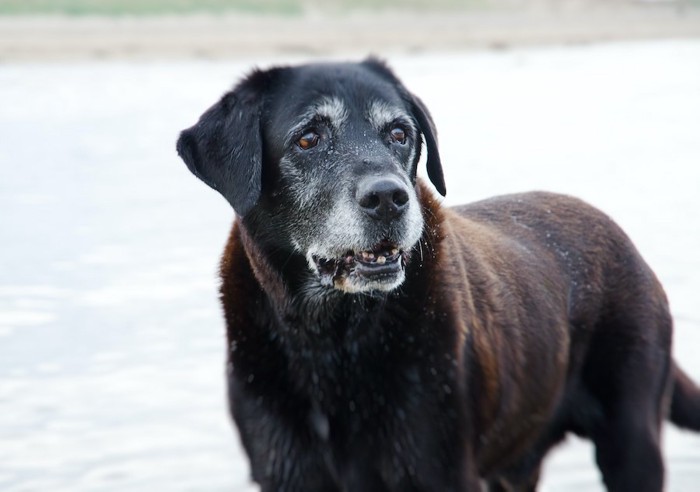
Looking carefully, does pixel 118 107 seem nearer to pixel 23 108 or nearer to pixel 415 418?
pixel 23 108

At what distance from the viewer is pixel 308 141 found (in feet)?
13.6

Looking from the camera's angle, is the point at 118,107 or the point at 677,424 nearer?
the point at 677,424

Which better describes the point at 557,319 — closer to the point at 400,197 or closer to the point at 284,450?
the point at 400,197

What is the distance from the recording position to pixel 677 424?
5.02 meters

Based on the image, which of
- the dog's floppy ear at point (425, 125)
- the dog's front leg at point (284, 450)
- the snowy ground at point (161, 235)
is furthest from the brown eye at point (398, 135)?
the snowy ground at point (161, 235)

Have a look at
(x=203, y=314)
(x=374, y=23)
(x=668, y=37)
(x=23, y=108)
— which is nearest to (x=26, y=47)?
(x=23, y=108)

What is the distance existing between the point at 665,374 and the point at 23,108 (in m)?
13.6

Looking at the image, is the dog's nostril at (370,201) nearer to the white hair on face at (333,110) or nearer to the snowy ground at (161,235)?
the white hair on face at (333,110)

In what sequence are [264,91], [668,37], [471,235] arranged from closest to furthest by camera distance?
[264,91] < [471,235] < [668,37]

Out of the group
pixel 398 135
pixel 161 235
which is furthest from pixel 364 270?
pixel 161 235

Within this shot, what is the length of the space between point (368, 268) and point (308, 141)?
533mm

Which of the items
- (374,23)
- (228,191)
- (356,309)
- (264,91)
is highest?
(264,91)

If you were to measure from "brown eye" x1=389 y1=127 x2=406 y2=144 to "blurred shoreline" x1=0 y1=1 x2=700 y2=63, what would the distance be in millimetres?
20724

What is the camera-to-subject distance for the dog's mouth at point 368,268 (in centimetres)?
395
